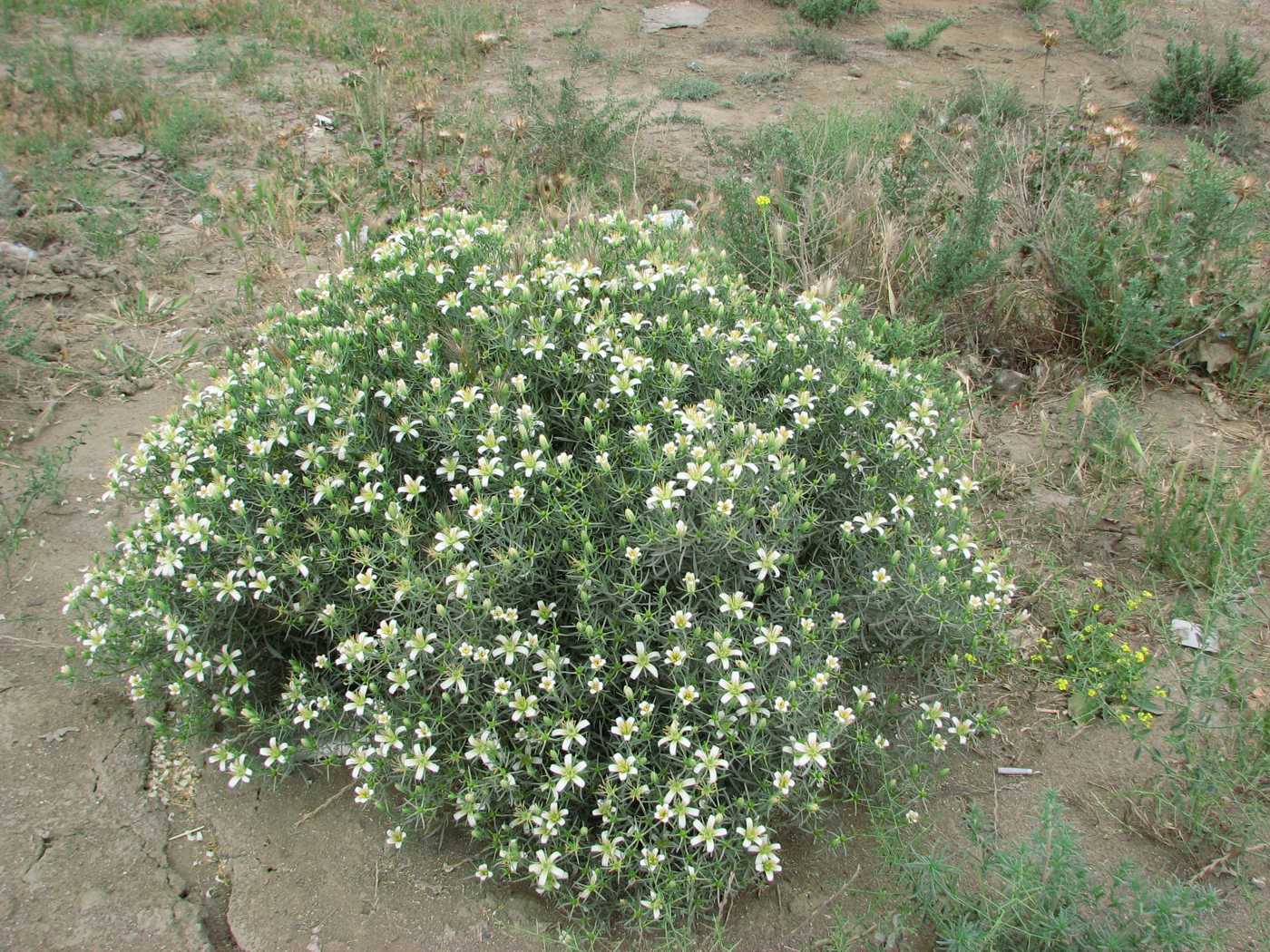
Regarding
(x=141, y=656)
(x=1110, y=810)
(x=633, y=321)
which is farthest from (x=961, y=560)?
(x=141, y=656)

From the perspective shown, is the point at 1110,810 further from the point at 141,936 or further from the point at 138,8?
the point at 138,8

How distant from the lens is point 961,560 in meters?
2.78

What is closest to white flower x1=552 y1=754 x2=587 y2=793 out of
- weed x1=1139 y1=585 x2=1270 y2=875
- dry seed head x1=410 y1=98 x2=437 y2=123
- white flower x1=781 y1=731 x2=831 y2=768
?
white flower x1=781 y1=731 x2=831 y2=768

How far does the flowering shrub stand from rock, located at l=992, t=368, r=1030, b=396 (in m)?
1.34

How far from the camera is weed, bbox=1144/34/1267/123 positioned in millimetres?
6512

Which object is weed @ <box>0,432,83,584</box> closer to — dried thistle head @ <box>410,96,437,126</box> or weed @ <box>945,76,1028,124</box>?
dried thistle head @ <box>410,96,437,126</box>

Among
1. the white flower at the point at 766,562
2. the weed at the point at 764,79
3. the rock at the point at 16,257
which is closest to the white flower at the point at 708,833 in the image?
the white flower at the point at 766,562

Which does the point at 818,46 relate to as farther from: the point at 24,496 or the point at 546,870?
the point at 546,870

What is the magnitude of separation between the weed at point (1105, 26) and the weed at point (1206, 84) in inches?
52.5

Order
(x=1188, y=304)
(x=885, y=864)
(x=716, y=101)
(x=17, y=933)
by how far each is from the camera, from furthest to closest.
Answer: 1. (x=716, y=101)
2. (x=1188, y=304)
3. (x=885, y=864)
4. (x=17, y=933)

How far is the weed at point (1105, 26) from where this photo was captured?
789 centimetres

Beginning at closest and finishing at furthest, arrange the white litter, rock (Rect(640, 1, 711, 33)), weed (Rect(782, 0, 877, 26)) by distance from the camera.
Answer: the white litter
weed (Rect(782, 0, 877, 26))
rock (Rect(640, 1, 711, 33))

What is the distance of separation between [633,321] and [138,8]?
8.46 meters

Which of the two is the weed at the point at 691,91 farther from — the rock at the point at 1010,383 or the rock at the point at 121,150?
the rock at the point at 1010,383
